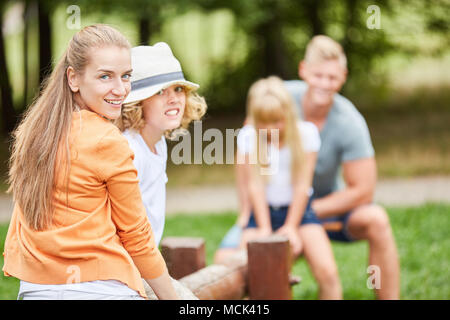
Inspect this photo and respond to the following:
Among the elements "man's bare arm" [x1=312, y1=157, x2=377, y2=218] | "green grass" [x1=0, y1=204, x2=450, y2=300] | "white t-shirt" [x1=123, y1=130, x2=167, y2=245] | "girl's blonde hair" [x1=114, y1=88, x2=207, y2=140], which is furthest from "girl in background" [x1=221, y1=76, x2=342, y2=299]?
"white t-shirt" [x1=123, y1=130, x2=167, y2=245]

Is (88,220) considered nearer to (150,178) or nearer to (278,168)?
(150,178)

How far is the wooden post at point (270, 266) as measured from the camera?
3.15m

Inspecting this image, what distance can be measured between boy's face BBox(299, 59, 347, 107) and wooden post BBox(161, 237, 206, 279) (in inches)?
52.7

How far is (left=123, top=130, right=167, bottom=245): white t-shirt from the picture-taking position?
251 centimetres

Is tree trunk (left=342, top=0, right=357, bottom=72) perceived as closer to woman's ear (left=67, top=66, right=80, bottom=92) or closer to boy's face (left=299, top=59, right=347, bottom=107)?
boy's face (left=299, top=59, right=347, bottom=107)

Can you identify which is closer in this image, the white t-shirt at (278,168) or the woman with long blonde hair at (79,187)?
the woman with long blonde hair at (79,187)

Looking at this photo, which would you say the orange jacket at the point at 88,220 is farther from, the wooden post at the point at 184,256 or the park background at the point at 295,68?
the park background at the point at 295,68

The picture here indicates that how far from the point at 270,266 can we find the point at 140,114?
104 centimetres

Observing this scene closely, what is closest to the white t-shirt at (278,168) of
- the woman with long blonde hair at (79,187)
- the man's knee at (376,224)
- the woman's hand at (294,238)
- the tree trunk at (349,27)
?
the woman's hand at (294,238)

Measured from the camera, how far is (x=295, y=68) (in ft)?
40.6

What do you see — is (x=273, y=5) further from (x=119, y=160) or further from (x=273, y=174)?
(x=119, y=160)

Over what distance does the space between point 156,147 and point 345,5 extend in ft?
32.8

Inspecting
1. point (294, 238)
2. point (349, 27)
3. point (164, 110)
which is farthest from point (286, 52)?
point (164, 110)

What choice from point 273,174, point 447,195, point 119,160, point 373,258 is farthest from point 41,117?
point 447,195
